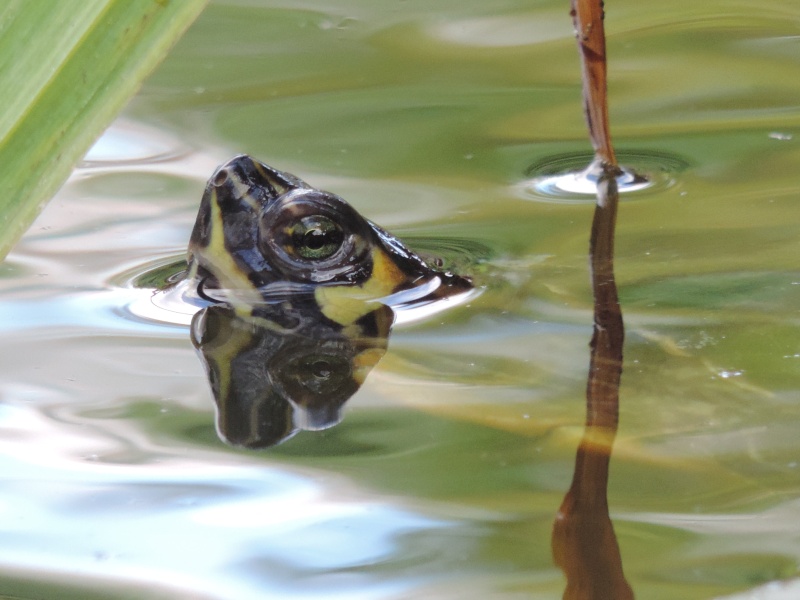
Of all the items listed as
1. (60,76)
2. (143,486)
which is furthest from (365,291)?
(60,76)

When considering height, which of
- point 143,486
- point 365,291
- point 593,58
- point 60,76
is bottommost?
point 365,291

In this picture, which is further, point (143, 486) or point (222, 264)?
point (222, 264)

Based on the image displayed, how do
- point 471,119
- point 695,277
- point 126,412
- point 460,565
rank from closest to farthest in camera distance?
point 460,565
point 126,412
point 695,277
point 471,119

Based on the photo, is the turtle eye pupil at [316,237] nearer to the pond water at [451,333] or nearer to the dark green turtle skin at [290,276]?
the dark green turtle skin at [290,276]

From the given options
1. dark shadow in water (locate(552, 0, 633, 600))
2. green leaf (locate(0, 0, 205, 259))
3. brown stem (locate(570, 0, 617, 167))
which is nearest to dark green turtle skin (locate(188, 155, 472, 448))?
dark shadow in water (locate(552, 0, 633, 600))

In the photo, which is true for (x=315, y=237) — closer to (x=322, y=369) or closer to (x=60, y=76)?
(x=322, y=369)

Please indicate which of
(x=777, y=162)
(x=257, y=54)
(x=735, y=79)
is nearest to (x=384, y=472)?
(x=777, y=162)

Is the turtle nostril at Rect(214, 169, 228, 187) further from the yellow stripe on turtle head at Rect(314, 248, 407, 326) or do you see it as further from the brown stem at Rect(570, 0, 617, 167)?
the brown stem at Rect(570, 0, 617, 167)

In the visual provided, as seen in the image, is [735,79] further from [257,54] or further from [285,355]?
[285,355]
